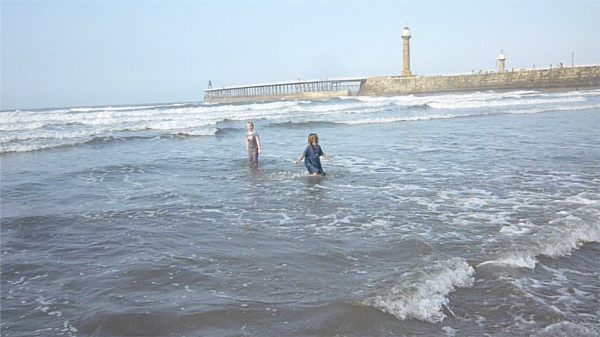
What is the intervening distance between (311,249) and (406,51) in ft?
228

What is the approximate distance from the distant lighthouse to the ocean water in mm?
60130

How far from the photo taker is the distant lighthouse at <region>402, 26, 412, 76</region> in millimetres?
67750

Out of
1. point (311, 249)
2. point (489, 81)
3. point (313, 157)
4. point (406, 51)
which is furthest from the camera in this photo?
point (406, 51)

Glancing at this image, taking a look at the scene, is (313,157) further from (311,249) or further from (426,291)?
(426,291)

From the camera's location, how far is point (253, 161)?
11383mm

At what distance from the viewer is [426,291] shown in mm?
3760

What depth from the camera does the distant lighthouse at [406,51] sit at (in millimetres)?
67750

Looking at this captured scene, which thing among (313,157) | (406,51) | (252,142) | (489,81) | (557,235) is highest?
(406,51)

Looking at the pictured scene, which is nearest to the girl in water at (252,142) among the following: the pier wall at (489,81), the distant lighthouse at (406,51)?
the pier wall at (489,81)

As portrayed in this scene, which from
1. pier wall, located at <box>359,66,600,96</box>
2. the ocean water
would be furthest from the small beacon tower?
the ocean water

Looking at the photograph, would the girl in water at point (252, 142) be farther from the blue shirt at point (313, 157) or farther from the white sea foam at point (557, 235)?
the white sea foam at point (557, 235)

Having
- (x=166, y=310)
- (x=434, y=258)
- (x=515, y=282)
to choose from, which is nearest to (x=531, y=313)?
(x=515, y=282)

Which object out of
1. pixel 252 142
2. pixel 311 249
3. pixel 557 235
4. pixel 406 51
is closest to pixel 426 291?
pixel 311 249

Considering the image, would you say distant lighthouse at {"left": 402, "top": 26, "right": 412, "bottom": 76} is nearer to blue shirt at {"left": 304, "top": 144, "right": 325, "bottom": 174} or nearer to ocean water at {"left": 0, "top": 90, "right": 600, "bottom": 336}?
ocean water at {"left": 0, "top": 90, "right": 600, "bottom": 336}
